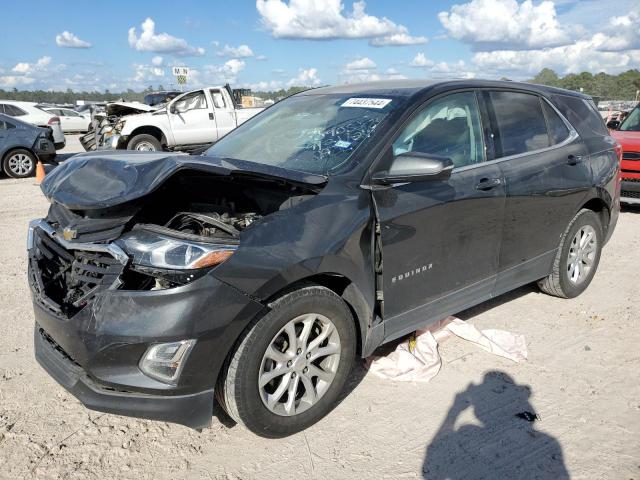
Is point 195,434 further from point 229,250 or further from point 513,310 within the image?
point 513,310

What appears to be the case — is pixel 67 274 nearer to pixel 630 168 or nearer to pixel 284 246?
pixel 284 246

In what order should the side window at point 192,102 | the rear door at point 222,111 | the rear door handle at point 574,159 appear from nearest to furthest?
1. the rear door handle at point 574,159
2. the side window at point 192,102
3. the rear door at point 222,111

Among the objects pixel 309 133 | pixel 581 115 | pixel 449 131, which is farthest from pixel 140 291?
pixel 581 115

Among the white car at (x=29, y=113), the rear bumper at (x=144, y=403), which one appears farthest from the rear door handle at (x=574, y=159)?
the white car at (x=29, y=113)

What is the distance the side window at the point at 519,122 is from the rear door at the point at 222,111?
10.8m

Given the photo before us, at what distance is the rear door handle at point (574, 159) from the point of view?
416cm

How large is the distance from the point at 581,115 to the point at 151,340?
4041mm

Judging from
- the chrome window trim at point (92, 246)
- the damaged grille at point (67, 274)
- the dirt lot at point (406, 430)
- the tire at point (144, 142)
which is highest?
the chrome window trim at point (92, 246)

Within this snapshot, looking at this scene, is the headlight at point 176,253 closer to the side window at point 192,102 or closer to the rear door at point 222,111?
the rear door at point 222,111

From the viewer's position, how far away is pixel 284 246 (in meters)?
2.52

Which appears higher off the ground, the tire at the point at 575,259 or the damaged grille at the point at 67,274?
the damaged grille at the point at 67,274

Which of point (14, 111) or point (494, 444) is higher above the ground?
point (14, 111)

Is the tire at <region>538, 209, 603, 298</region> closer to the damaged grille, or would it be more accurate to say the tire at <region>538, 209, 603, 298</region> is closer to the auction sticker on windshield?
the auction sticker on windshield

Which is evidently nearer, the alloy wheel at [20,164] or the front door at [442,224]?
the front door at [442,224]
